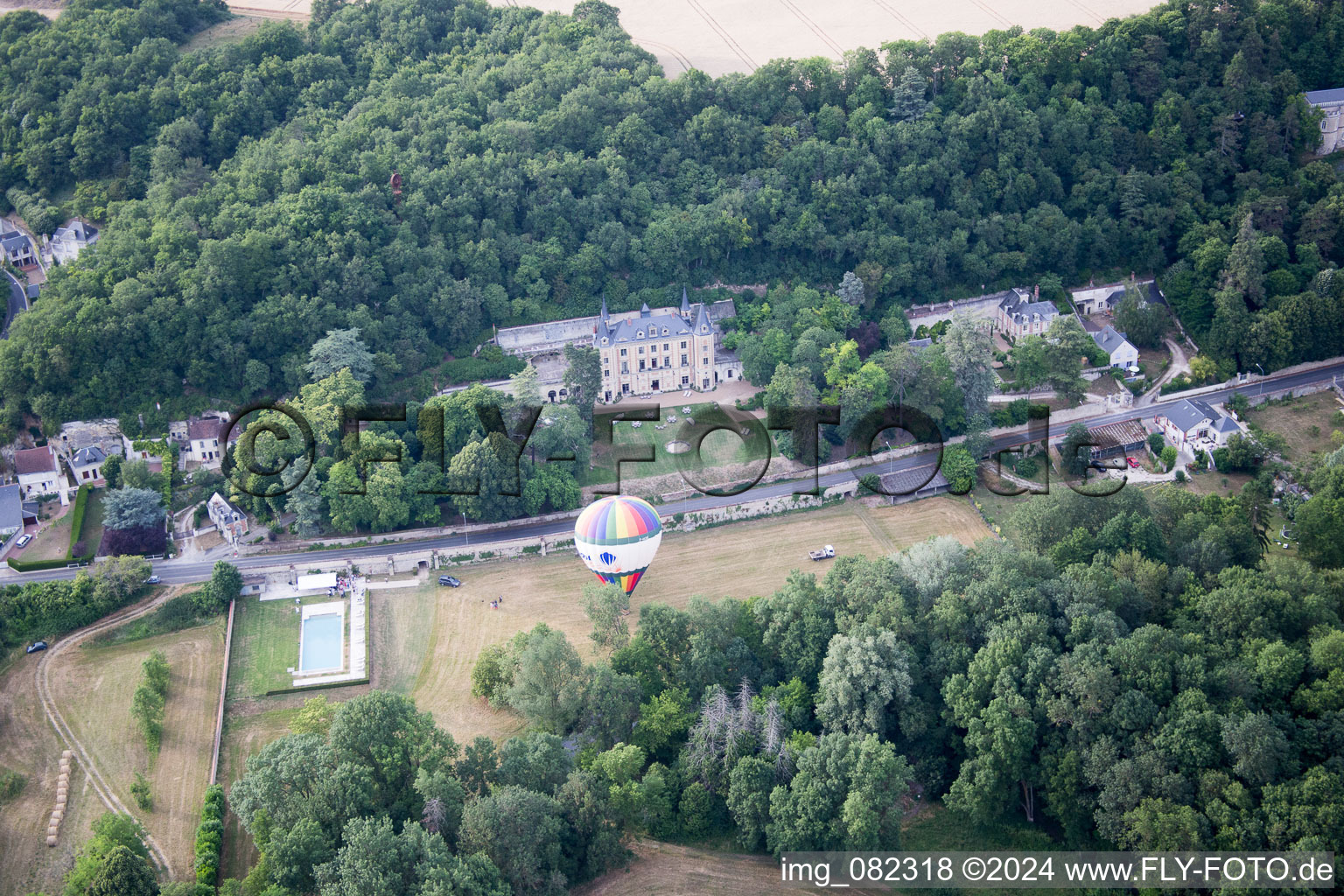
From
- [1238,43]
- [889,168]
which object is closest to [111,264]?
[889,168]

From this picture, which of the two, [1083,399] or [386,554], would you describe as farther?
[1083,399]

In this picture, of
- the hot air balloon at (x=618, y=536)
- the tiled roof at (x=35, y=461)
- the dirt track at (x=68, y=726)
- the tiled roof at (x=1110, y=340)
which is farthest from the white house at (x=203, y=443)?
the tiled roof at (x=1110, y=340)

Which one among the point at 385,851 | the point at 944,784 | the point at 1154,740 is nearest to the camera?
the point at 385,851

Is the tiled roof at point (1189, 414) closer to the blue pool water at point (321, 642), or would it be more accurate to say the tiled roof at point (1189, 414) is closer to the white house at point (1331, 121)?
the white house at point (1331, 121)

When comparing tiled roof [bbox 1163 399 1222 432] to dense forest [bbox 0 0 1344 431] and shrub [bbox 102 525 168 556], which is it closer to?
dense forest [bbox 0 0 1344 431]

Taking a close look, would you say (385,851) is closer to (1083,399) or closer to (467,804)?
(467,804)

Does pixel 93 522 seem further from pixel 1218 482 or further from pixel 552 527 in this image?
pixel 1218 482

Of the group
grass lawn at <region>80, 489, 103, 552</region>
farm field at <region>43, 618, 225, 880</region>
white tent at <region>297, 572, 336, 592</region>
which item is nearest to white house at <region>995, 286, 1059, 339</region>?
white tent at <region>297, 572, 336, 592</region>

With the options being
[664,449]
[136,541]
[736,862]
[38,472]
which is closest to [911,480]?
[664,449]
